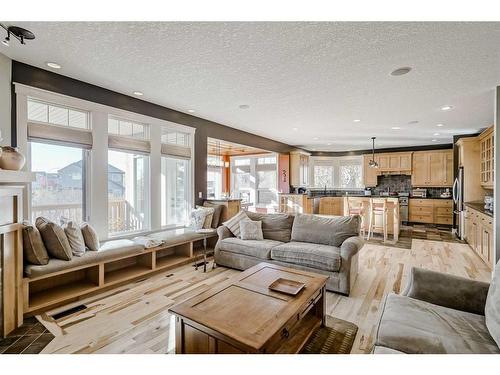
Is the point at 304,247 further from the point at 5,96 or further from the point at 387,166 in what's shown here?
the point at 387,166

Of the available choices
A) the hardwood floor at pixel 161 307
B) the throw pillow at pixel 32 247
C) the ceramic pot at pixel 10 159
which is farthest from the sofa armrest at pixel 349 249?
the ceramic pot at pixel 10 159

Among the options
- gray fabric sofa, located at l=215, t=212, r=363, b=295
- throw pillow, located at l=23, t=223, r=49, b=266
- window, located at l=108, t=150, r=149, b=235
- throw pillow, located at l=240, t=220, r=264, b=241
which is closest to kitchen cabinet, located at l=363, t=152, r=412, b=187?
gray fabric sofa, located at l=215, t=212, r=363, b=295

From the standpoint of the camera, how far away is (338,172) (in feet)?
32.5

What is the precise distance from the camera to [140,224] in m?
4.30

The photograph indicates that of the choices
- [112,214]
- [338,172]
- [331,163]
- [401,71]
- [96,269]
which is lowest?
[96,269]

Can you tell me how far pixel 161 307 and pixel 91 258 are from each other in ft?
3.35

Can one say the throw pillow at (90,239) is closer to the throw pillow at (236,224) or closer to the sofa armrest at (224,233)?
the sofa armrest at (224,233)

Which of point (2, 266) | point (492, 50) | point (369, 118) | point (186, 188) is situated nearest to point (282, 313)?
point (2, 266)

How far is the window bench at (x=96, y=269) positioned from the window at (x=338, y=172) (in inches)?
272

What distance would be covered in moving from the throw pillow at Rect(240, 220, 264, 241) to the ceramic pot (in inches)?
110

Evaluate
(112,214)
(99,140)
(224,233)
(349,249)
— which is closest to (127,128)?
(99,140)

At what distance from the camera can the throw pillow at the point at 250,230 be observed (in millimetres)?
4008

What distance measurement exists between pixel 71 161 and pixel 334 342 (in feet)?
12.3

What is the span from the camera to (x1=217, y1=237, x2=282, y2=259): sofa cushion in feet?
11.8
